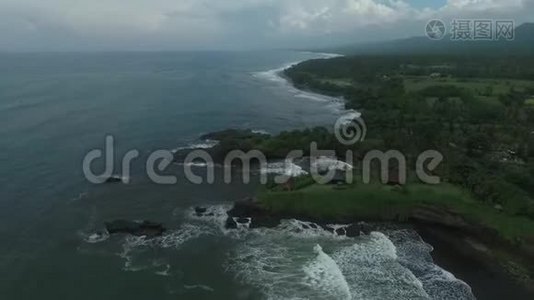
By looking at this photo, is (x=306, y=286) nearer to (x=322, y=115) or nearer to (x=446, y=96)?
(x=322, y=115)

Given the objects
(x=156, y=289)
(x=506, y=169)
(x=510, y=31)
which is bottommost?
(x=156, y=289)

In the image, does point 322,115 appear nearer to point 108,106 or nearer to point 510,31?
point 510,31

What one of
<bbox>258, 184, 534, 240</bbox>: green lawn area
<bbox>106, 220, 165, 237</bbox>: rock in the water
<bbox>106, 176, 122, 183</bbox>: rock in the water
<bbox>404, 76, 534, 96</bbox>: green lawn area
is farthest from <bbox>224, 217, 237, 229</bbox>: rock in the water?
<bbox>404, 76, 534, 96</bbox>: green lawn area

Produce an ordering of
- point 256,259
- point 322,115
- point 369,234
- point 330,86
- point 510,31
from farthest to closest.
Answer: point 330,86 → point 322,115 → point 510,31 → point 369,234 → point 256,259

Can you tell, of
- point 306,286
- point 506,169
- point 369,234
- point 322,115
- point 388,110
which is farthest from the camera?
point 322,115

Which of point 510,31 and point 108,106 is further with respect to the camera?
point 108,106

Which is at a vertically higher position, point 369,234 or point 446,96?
point 446,96

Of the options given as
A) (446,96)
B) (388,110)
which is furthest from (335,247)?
(446,96)

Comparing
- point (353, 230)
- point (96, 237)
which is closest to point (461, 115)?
point (353, 230)
